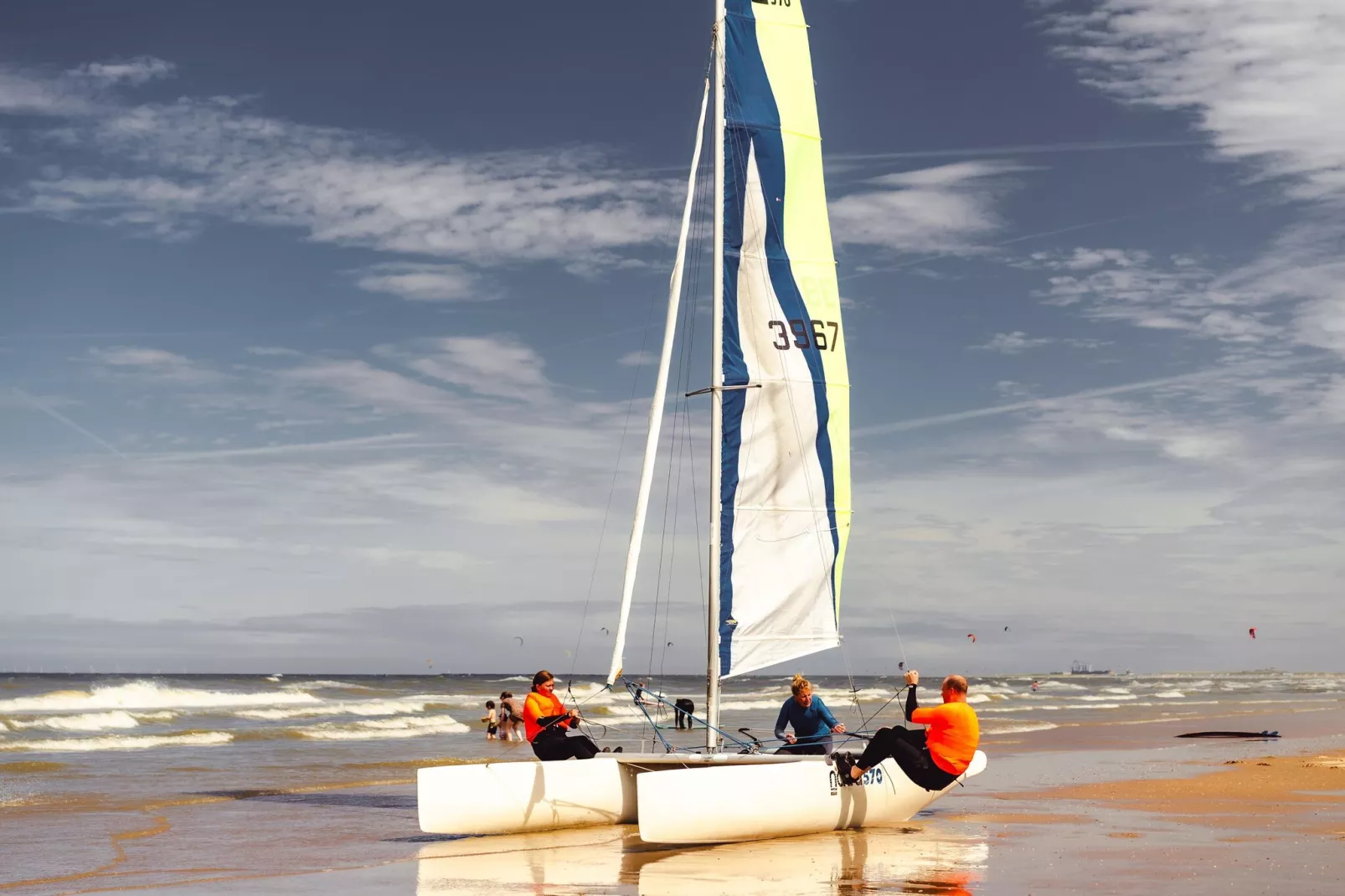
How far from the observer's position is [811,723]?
38.2 feet

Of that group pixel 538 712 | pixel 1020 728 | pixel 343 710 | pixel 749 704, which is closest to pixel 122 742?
pixel 538 712

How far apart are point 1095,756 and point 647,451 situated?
38.6ft

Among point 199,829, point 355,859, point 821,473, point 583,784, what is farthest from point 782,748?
point 199,829

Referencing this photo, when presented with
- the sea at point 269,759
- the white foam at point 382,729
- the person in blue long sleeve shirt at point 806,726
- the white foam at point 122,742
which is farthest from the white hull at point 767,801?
the white foam at point 382,729

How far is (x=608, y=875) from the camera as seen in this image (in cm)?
896

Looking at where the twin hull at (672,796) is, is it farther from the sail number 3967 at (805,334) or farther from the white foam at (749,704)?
the white foam at (749,704)

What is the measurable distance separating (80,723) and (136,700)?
1760 centimetres

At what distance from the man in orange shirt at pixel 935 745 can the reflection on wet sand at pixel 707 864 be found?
0.53 meters

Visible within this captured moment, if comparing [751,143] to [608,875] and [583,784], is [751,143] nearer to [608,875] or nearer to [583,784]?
[583,784]

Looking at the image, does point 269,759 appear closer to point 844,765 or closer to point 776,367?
point 776,367

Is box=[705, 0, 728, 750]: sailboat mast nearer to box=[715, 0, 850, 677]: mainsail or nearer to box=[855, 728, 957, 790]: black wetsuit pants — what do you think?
box=[715, 0, 850, 677]: mainsail

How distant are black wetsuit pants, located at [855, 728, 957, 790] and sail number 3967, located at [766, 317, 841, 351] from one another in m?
3.80

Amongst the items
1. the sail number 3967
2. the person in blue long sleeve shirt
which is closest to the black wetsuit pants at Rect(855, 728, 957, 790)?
the person in blue long sleeve shirt

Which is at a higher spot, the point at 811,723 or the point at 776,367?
the point at 776,367
